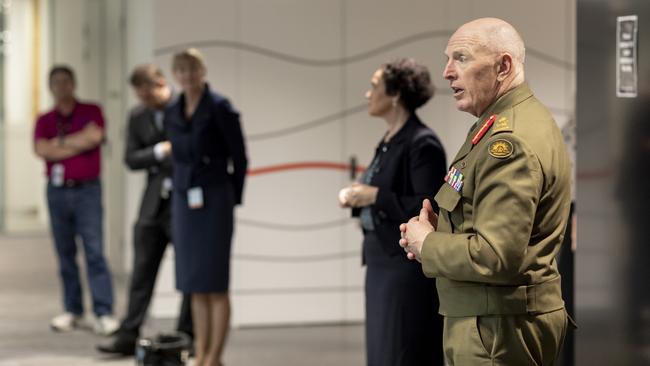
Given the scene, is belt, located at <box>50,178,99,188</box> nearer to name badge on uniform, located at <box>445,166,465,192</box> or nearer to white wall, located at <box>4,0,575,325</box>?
white wall, located at <box>4,0,575,325</box>

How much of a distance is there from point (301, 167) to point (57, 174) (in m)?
1.63

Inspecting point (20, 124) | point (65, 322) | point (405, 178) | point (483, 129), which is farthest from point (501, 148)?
point (20, 124)

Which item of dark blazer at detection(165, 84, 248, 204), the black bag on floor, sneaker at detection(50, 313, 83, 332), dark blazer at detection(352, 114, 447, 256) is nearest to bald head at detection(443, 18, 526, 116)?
dark blazer at detection(352, 114, 447, 256)

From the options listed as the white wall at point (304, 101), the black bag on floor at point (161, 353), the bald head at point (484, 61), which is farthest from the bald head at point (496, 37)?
the white wall at point (304, 101)

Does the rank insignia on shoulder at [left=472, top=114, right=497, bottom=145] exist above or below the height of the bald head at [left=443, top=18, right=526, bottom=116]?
below

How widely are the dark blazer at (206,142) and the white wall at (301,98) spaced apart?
190cm

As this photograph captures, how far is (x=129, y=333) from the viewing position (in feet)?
21.8

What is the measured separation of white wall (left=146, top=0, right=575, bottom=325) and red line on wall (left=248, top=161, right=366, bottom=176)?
29mm

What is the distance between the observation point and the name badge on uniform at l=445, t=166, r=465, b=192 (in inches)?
107

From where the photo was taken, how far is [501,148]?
258 cm

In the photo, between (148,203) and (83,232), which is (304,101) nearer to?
(148,203)

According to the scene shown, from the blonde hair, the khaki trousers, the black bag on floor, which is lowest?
the black bag on floor

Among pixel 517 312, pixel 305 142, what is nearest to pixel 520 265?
pixel 517 312

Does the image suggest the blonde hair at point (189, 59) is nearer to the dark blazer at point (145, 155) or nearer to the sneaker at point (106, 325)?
the dark blazer at point (145, 155)
